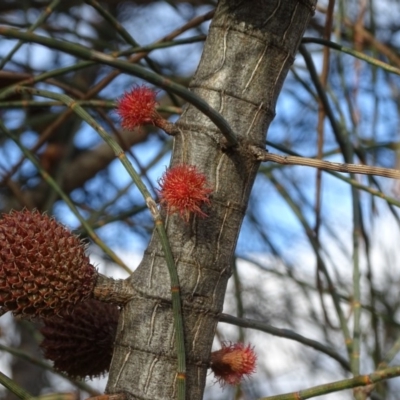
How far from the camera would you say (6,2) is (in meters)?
2.54

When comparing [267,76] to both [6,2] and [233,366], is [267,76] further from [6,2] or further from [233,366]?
[6,2]

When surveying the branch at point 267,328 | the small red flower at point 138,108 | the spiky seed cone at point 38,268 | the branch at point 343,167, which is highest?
the small red flower at point 138,108

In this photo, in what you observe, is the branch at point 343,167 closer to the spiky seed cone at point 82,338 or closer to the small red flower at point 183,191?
the small red flower at point 183,191

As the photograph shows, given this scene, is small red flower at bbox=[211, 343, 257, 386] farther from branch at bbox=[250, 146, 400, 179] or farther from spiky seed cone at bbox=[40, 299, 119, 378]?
branch at bbox=[250, 146, 400, 179]

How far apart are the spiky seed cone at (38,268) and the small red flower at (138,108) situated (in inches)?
5.4

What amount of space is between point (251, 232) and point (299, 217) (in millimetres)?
1042

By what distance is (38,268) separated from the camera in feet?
2.45

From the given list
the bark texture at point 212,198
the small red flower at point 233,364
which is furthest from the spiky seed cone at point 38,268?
the small red flower at point 233,364

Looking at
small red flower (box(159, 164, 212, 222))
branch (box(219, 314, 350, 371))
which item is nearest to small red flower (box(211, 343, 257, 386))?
branch (box(219, 314, 350, 371))

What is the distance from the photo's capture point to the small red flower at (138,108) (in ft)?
2.69

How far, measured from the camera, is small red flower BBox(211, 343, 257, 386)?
0.85 m

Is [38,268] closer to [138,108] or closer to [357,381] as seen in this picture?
[138,108]

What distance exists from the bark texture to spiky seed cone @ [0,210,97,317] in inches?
3.1

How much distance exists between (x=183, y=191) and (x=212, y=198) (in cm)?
7
